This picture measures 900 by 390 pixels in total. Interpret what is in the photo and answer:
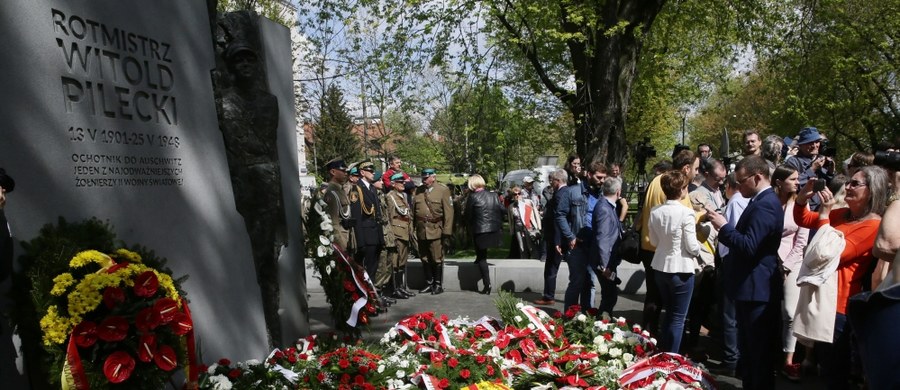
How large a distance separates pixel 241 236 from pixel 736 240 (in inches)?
144

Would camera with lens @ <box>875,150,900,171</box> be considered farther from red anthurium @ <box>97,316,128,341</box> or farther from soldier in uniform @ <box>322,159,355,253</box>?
soldier in uniform @ <box>322,159,355,253</box>

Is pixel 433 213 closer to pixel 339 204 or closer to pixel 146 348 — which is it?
pixel 339 204

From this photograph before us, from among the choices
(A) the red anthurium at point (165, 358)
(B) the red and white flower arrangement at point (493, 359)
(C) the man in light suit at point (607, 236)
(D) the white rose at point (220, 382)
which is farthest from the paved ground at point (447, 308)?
(A) the red anthurium at point (165, 358)

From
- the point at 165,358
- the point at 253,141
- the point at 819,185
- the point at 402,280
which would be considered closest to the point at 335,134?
the point at 402,280

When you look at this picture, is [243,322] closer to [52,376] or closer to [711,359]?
[52,376]

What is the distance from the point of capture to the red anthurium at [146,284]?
3.07m

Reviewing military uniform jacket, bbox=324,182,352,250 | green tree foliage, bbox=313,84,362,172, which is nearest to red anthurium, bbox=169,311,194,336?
military uniform jacket, bbox=324,182,352,250

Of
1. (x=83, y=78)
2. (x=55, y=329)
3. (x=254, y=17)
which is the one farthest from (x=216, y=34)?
(x=55, y=329)

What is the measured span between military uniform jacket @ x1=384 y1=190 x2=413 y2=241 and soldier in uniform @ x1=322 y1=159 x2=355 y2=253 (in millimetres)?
1198

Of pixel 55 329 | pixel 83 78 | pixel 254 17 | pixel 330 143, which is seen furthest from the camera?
pixel 330 143

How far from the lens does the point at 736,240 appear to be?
14.6ft

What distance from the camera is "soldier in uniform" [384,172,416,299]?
9.41 meters

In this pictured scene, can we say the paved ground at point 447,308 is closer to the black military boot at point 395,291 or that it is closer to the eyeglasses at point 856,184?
the black military boot at point 395,291

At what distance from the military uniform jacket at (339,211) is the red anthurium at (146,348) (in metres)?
4.73
